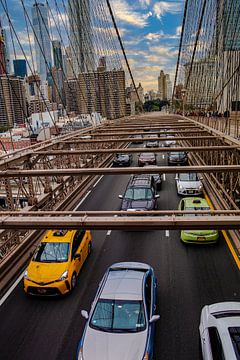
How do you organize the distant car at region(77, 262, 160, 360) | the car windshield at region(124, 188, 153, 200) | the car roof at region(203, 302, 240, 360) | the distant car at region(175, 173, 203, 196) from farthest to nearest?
the distant car at region(175, 173, 203, 196), the car windshield at region(124, 188, 153, 200), the distant car at region(77, 262, 160, 360), the car roof at region(203, 302, 240, 360)

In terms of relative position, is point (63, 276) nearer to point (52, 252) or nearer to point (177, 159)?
point (52, 252)

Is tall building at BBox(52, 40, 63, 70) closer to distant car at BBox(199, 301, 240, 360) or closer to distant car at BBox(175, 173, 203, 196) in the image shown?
distant car at BBox(175, 173, 203, 196)

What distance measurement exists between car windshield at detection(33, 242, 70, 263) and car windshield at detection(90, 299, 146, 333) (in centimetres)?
323

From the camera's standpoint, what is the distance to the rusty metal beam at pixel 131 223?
209 inches

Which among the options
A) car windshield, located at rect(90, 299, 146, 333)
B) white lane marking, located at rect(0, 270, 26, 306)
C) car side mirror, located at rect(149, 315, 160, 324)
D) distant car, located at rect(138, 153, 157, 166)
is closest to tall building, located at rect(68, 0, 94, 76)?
distant car, located at rect(138, 153, 157, 166)

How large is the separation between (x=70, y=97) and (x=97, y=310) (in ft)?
89.6

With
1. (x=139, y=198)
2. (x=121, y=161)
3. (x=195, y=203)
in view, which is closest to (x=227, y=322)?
(x=195, y=203)

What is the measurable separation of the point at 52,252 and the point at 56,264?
1.98 ft

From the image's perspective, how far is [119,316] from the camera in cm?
791

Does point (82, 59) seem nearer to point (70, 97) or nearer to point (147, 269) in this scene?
point (70, 97)

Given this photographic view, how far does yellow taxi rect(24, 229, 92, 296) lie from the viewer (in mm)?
10258

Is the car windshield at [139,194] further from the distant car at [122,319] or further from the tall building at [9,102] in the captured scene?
the distant car at [122,319]

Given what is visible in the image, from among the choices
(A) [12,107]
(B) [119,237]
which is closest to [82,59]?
(A) [12,107]

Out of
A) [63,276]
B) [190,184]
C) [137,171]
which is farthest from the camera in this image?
[190,184]
